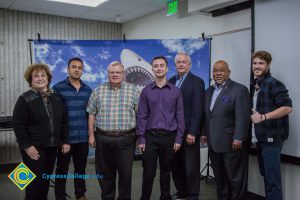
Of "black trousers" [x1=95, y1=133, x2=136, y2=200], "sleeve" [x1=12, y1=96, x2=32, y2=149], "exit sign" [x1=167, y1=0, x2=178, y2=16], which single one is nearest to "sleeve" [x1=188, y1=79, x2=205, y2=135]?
"black trousers" [x1=95, y1=133, x2=136, y2=200]

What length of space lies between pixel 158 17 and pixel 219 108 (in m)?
2.81

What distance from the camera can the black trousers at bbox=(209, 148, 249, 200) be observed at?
2533 mm

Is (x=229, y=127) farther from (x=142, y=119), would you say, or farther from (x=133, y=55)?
(x=133, y=55)

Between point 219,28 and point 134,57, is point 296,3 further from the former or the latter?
point 134,57

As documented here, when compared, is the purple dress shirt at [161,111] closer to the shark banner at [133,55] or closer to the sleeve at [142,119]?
the sleeve at [142,119]

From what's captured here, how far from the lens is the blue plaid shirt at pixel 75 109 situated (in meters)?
2.58

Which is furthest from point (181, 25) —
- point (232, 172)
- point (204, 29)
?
point (232, 172)

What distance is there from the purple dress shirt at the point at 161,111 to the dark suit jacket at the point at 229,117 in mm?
314

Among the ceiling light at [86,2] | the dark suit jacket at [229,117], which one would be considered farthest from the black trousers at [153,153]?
the ceiling light at [86,2]

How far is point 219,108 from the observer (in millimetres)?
2523

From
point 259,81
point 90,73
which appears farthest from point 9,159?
point 259,81

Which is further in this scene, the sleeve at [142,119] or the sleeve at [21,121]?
the sleeve at [142,119]

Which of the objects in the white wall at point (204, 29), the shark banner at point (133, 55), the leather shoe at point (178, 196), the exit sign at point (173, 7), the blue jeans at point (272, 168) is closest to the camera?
the blue jeans at point (272, 168)

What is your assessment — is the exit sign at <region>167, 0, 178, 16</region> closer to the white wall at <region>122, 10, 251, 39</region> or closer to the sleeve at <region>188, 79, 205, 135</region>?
the white wall at <region>122, 10, 251, 39</region>
